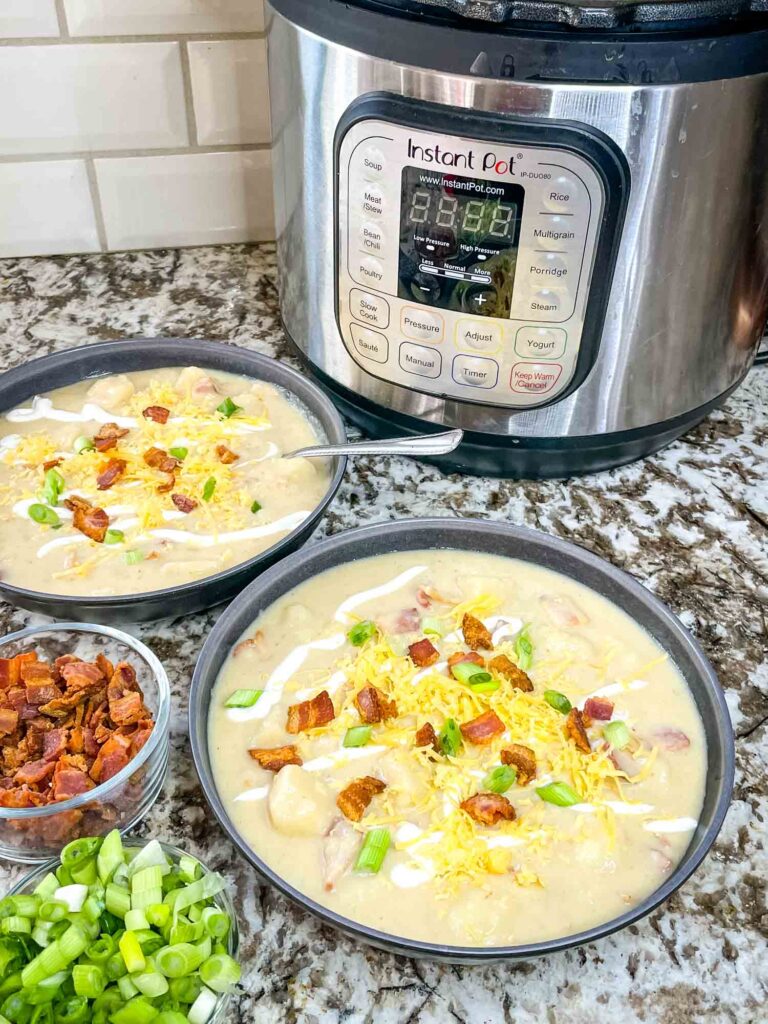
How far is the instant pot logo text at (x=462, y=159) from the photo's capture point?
815mm

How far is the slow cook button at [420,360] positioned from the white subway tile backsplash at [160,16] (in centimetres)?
63

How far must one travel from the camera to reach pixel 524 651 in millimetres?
853

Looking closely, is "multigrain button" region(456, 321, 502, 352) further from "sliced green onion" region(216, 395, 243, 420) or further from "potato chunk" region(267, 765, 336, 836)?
"potato chunk" region(267, 765, 336, 836)

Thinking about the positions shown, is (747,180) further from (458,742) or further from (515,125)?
(458,742)

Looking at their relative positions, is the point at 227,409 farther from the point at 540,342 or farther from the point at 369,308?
the point at 540,342

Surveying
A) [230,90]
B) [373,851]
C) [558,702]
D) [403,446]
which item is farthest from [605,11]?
[230,90]

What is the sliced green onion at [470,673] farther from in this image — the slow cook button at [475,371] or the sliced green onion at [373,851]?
the slow cook button at [475,371]

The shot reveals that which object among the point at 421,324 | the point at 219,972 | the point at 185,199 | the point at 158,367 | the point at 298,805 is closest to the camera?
the point at 219,972

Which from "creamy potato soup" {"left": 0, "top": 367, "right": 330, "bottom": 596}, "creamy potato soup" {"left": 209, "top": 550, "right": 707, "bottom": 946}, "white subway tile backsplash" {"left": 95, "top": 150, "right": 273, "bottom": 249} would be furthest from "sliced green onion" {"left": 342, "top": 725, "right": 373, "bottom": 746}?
"white subway tile backsplash" {"left": 95, "top": 150, "right": 273, "bottom": 249}

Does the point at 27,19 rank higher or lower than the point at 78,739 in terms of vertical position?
higher

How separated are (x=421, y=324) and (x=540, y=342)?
114 mm

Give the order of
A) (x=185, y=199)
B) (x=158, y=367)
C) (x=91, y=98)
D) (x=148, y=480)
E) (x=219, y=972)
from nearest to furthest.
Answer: (x=219, y=972)
(x=148, y=480)
(x=158, y=367)
(x=91, y=98)
(x=185, y=199)

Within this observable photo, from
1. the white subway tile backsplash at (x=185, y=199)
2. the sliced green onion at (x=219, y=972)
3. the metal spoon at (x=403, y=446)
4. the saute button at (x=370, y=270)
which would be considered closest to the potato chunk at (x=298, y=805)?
the sliced green onion at (x=219, y=972)

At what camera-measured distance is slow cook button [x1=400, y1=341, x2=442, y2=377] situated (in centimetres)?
95
